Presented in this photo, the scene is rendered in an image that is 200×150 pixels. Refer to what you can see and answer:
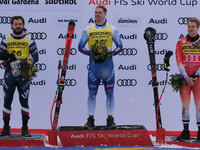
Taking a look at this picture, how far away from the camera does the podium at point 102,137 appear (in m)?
4.75

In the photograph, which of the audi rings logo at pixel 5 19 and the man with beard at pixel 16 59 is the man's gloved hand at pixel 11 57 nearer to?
the man with beard at pixel 16 59

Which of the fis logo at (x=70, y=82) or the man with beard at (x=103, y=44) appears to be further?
the fis logo at (x=70, y=82)

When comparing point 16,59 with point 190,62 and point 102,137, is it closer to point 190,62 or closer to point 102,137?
point 102,137

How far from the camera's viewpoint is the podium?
4754 millimetres

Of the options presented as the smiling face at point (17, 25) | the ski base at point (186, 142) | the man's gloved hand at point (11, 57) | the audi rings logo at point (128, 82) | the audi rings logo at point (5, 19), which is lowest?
the ski base at point (186, 142)

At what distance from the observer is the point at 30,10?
237 inches

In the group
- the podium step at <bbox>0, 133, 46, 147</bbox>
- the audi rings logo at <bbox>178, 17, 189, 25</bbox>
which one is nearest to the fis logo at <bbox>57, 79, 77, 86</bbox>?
the podium step at <bbox>0, 133, 46, 147</bbox>

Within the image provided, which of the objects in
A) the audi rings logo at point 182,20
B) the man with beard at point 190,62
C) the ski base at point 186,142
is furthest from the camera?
the audi rings logo at point 182,20

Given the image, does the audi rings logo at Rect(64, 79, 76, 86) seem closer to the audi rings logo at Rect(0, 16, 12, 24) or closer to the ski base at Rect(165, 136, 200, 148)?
the audi rings logo at Rect(0, 16, 12, 24)

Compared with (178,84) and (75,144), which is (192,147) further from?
(75,144)

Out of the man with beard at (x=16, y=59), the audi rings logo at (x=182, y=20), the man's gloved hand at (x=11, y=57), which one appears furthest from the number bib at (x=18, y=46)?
the audi rings logo at (x=182, y=20)

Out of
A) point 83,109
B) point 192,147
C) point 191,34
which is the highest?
point 191,34

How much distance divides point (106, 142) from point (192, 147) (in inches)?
48.8

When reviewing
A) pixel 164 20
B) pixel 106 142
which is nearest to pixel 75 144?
pixel 106 142
